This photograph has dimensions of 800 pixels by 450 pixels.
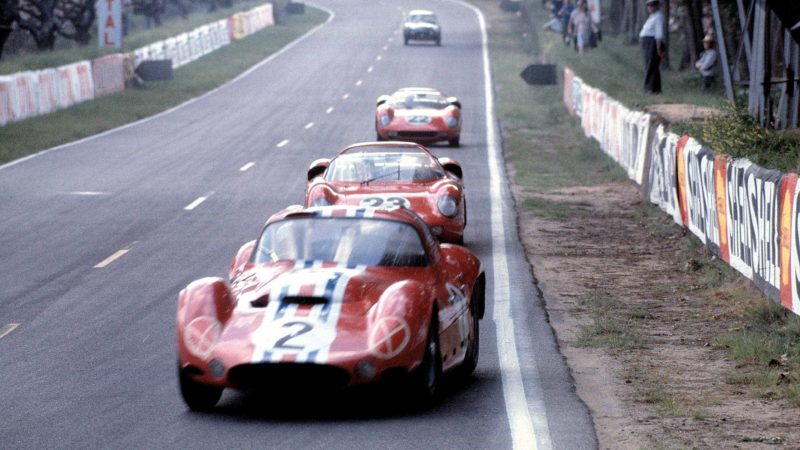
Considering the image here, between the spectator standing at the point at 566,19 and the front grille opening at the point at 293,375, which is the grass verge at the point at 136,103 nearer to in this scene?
the spectator standing at the point at 566,19

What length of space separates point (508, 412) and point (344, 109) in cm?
3475

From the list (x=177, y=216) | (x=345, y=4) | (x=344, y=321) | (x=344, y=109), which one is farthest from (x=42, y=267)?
(x=345, y=4)

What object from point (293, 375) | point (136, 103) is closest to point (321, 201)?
point (293, 375)

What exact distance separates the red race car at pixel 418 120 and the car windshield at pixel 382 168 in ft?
45.8

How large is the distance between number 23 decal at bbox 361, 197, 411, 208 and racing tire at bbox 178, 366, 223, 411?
7.28 meters

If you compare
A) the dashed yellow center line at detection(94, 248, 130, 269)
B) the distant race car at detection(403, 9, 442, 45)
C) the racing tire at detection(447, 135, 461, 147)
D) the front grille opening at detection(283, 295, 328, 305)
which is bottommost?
the distant race car at detection(403, 9, 442, 45)

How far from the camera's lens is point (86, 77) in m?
43.5

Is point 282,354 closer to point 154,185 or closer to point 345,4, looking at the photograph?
point 154,185

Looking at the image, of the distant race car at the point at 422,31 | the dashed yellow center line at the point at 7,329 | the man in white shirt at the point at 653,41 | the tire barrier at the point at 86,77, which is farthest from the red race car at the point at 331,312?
the distant race car at the point at 422,31

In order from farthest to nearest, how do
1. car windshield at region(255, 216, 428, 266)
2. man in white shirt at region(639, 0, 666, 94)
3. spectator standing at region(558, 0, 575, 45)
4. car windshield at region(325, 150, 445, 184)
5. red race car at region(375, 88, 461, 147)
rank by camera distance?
spectator standing at region(558, 0, 575, 45)
red race car at region(375, 88, 461, 147)
man in white shirt at region(639, 0, 666, 94)
car windshield at region(325, 150, 445, 184)
car windshield at region(255, 216, 428, 266)

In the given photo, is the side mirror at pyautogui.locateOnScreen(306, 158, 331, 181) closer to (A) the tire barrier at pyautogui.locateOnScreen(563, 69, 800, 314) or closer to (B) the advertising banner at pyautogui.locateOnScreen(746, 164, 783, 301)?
(A) the tire barrier at pyautogui.locateOnScreen(563, 69, 800, 314)

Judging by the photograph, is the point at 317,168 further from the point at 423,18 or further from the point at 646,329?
the point at 423,18

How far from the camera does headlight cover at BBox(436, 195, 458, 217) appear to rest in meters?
17.0

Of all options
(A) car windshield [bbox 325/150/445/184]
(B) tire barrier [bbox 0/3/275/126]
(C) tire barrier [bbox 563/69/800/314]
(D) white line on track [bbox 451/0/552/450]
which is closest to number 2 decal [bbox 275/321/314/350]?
(D) white line on track [bbox 451/0/552/450]
